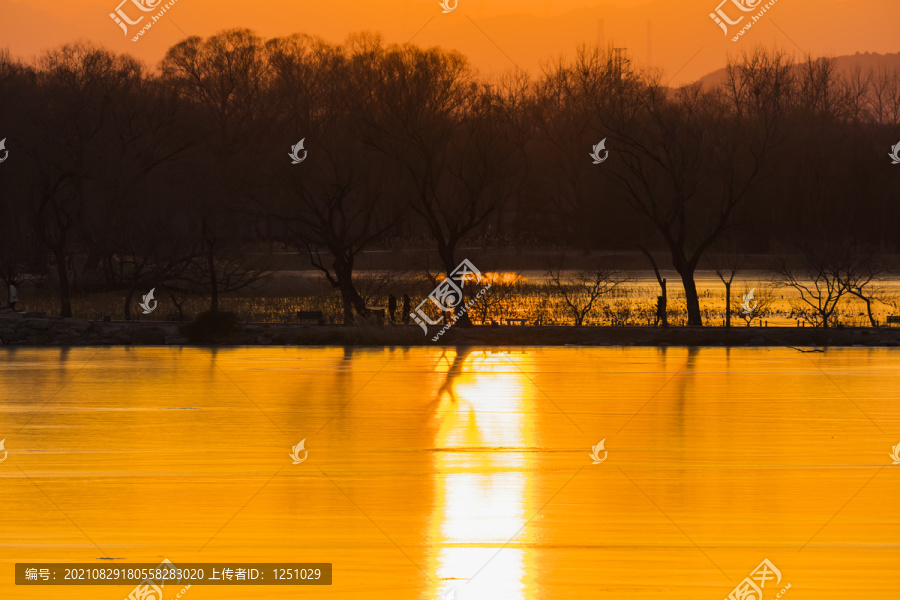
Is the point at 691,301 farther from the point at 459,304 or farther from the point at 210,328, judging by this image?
the point at 210,328

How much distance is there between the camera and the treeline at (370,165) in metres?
32.4

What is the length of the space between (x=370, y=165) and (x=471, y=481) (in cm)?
2381

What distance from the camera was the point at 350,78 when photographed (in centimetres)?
3641

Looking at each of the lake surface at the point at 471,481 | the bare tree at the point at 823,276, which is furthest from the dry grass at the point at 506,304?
the lake surface at the point at 471,481

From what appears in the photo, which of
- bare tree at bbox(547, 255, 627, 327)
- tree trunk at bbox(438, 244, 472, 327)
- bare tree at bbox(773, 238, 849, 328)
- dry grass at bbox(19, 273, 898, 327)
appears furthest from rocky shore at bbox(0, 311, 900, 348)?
dry grass at bbox(19, 273, 898, 327)

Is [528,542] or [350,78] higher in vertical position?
[350,78]

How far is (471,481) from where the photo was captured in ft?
37.4

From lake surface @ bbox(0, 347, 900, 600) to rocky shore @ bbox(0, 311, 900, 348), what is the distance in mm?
5453

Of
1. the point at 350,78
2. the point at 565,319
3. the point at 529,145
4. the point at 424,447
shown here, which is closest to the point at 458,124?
the point at 350,78

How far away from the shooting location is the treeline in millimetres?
32438

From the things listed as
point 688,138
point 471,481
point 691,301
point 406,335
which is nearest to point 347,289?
point 406,335

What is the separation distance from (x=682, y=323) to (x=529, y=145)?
4934cm

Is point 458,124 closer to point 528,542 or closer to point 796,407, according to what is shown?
point 796,407

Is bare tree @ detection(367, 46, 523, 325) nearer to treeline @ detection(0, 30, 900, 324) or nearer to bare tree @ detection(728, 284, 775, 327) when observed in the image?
treeline @ detection(0, 30, 900, 324)
